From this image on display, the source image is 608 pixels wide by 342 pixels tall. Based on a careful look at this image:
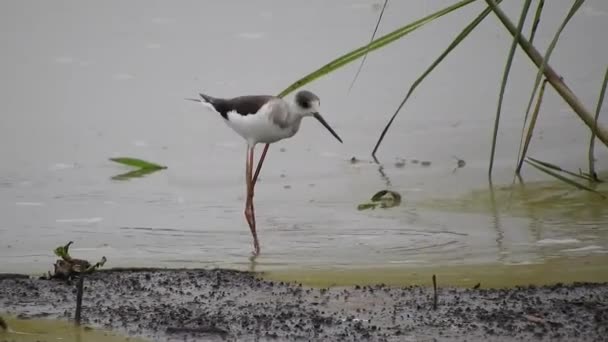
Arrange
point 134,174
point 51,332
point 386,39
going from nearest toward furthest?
point 51,332
point 386,39
point 134,174

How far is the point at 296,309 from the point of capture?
17.4 ft

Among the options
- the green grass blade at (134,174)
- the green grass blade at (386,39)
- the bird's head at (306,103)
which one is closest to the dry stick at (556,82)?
the green grass blade at (386,39)

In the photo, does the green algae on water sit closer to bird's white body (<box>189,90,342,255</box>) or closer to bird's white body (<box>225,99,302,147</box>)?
bird's white body (<box>189,90,342,255</box>)

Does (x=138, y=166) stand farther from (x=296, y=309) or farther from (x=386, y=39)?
(x=386, y=39)

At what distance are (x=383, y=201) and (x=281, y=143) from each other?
2216 millimetres

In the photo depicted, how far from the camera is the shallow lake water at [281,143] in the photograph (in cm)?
699

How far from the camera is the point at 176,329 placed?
4988 mm

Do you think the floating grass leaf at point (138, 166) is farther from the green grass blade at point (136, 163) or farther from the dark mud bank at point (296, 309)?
the dark mud bank at point (296, 309)

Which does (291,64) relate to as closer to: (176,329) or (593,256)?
(593,256)

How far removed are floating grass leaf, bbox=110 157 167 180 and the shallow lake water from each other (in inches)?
3.4

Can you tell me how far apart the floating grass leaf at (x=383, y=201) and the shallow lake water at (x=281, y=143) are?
0.08m

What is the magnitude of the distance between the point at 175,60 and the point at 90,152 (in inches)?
89.4

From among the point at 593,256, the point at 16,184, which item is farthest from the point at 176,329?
the point at 16,184

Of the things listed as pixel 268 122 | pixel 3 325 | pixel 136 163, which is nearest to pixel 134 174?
pixel 136 163
